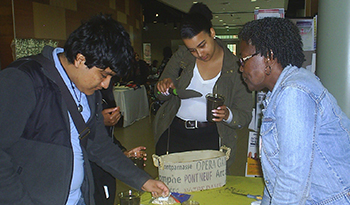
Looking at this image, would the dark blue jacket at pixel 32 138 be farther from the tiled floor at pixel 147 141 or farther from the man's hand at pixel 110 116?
the tiled floor at pixel 147 141

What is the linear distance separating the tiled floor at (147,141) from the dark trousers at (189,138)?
1.61 meters

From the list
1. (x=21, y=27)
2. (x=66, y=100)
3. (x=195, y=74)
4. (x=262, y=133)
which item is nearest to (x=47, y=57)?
(x=66, y=100)

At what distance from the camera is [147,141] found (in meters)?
5.29

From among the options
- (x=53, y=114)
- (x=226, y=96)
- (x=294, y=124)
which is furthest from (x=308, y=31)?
(x=53, y=114)

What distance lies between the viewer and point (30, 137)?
1009 mm

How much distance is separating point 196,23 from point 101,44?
957 millimetres

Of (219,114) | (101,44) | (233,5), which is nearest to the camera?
(101,44)

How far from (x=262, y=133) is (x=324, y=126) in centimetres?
21

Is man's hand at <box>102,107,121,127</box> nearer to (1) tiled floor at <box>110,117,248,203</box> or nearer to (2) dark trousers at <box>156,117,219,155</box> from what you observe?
(2) dark trousers at <box>156,117,219,155</box>

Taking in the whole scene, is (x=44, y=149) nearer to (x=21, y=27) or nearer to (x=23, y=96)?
(x=23, y=96)

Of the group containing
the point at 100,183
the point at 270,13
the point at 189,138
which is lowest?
the point at 100,183

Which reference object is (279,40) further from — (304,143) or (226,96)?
(226,96)

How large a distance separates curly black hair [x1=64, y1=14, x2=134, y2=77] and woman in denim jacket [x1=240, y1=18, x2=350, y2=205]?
467 mm

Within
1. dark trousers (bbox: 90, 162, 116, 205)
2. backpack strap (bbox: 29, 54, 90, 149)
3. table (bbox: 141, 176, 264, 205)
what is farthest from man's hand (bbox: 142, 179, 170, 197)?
dark trousers (bbox: 90, 162, 116, 205)
